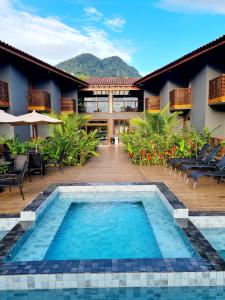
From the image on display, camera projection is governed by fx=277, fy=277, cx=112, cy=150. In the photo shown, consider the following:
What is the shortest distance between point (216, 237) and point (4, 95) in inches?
548

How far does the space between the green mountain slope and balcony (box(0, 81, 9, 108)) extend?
64897 millimetres

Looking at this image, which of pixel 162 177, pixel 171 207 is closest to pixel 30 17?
pixel 162 177

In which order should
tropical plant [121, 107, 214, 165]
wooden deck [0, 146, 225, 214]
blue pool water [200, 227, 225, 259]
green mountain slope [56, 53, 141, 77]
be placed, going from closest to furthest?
blue pool water [200, 227, 225, 259], wooden deck [0, 146, 225, 214], tropical plant [121, 107, 214, 165], green mountain slope [56, 53, 141, 77]

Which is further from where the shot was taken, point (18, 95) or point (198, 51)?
point (18, 95)

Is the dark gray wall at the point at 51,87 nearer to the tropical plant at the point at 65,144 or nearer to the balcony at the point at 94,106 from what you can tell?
the balcony at the point at 94,106

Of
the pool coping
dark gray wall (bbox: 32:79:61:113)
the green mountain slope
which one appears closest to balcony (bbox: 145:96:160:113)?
dark gray wall (bbox: 32:79:61:113)

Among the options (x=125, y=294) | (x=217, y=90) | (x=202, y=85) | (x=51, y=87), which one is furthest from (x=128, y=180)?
(x=51, y=87)

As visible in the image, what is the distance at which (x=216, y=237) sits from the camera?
5.49 meters

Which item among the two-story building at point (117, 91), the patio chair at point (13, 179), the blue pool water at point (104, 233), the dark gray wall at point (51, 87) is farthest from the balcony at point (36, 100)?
the blue pool water at point (104, 233)

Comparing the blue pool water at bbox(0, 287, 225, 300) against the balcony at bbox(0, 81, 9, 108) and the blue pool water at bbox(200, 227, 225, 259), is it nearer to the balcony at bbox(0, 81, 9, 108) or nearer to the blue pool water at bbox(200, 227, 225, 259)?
the blue pool water at bbox(200, 227, 225, 259)

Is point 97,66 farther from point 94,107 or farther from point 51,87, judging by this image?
point 51,87

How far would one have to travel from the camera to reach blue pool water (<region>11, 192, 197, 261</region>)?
4.95 metres

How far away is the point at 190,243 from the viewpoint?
15.4 feet

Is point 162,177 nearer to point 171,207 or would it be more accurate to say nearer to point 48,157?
point 171,207
